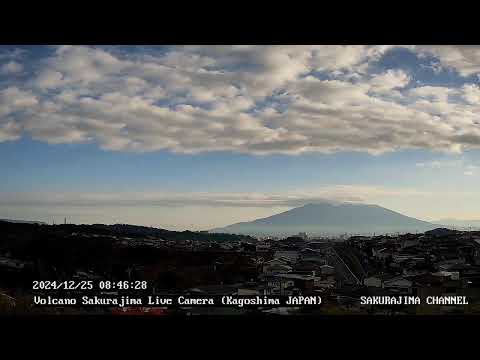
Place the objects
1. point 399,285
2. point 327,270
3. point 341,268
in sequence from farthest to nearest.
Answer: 1. point 341,268
2. point 327,270
3. point 399,285

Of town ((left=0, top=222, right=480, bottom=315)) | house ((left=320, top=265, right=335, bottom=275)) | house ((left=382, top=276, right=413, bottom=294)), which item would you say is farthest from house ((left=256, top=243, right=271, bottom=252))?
house ((left=382, top=276, right=413, bottom=294))

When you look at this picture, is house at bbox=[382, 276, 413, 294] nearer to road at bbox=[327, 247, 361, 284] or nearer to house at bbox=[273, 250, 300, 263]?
road at bbox=[327, 247, 361, 284]

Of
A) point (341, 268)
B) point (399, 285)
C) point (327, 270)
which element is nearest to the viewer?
point (399, 285)

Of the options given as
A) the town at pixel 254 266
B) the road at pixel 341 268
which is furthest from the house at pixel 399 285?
the road at pixel 341 268

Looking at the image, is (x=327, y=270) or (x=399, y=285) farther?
(x=327, y=270)

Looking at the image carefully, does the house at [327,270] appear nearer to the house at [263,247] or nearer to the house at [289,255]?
the house at [289,255]

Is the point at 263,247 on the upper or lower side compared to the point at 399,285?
upper

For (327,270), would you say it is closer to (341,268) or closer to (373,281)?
(341,268)

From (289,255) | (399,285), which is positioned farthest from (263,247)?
(399,285)

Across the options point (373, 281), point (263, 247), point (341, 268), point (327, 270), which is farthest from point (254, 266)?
point (373, 281)

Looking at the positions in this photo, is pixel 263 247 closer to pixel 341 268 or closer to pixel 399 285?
pixel 341 268
